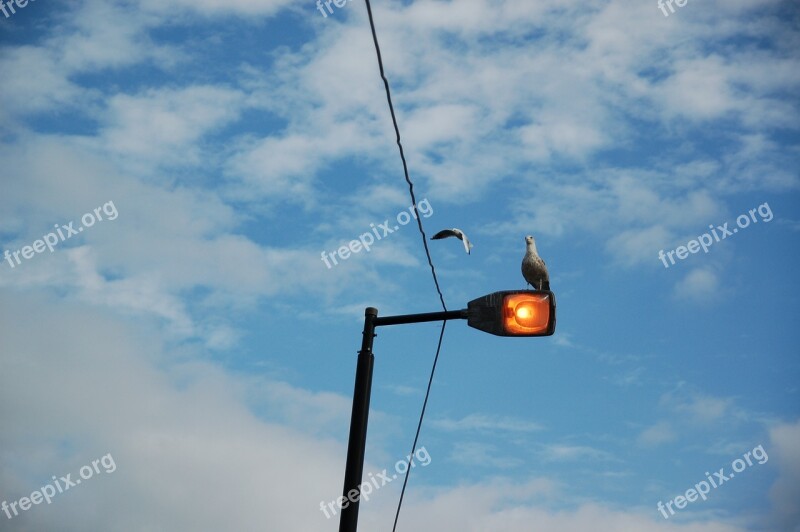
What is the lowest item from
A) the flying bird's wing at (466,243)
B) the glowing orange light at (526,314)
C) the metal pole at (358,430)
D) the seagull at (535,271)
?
the metal pole at (358,430)

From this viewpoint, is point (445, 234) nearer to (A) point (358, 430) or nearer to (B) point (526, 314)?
(B) point (526, 314)

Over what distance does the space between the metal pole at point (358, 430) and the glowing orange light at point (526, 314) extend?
922 mm

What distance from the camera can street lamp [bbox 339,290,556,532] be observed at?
15.4 ft

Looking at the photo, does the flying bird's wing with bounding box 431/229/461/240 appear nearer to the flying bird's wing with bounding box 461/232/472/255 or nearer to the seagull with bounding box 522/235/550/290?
the flying bird's wing with bounding box 461/232/472/255

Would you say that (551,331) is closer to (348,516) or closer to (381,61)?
(348,516)

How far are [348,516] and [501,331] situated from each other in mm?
1509

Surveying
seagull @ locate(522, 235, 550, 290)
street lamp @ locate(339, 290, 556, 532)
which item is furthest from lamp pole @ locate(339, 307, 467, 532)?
seagull @ locate(522, 235, 550, 290)

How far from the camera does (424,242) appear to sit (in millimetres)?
6133

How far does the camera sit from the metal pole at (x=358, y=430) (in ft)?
14.6

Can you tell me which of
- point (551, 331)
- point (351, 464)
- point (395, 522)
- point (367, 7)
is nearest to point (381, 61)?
point (367, 7)

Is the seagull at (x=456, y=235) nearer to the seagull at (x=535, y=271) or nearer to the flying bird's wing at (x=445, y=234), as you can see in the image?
the flying bird's wing at (x=445, y=234)

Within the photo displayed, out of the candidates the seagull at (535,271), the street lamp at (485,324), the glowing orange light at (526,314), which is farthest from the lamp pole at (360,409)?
the seagull at (535,271)

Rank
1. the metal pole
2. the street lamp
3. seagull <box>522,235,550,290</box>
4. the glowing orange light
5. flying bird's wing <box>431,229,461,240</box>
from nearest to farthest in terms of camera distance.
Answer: the metal pole
the street lamp
the glowing orange light
flying bird's wing <box>431,229,461,240</box>
seagull <box>522,235,550,290</box>

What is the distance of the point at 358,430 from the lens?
Answer: 4.72 metres
